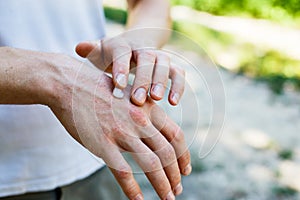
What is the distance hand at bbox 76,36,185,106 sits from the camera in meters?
0.94

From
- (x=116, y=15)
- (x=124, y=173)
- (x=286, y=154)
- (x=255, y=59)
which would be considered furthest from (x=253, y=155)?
(x=116, y=15)

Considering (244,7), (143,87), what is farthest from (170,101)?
(244,7)

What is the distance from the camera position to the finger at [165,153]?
36.1 inches

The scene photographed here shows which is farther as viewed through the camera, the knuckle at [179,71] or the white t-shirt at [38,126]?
the white t-shirt at [38,126]

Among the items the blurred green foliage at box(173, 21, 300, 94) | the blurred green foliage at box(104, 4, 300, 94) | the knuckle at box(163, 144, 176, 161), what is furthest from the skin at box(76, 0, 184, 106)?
the blurred green foliage at box(173, 21, 300, 94)

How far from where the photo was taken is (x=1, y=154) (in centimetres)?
120

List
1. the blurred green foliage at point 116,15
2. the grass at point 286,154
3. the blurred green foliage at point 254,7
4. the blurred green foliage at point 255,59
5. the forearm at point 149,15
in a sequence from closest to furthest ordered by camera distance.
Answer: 1. the forearm at point 149,15
2. the grass at point 286,154
3. the blurred green foliage at point 255,59
4. the blurred green foliage at point 254,7
5. the blurred green foliage at point 116,15

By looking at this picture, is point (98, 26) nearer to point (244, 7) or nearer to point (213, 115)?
point (213, 115)

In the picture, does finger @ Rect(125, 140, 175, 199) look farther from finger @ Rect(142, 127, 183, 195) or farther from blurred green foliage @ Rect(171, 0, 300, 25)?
blurred green foliage @ Rect(171, 0, 300, 25)

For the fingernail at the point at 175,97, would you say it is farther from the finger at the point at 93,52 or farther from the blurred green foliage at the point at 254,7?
the blurred green foliage at the point at 254,7

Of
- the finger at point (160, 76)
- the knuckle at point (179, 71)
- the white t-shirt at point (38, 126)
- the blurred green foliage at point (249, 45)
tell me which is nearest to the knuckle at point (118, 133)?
the finger at point (160, 76)

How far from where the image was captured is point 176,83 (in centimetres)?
101

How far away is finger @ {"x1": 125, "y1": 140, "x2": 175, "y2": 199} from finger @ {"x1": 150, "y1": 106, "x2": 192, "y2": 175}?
0.06 m

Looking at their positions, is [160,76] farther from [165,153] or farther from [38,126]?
[38,126]
